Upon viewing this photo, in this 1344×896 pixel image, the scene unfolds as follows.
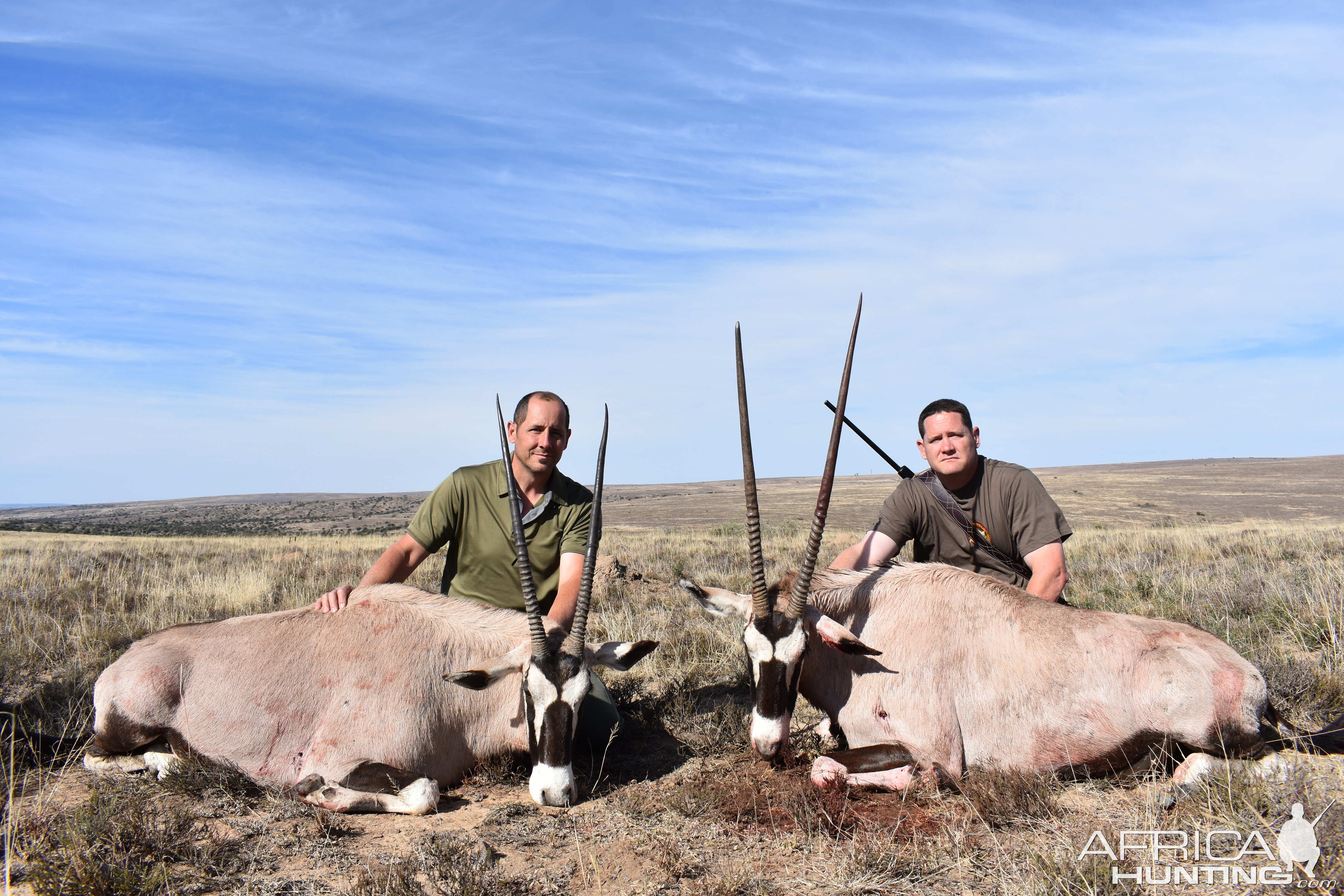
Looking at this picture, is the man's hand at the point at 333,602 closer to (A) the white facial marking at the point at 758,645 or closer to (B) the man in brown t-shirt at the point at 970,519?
(A) the white facial marking at the point at 758,645

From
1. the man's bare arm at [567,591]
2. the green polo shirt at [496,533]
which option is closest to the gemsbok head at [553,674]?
the man's bare arm at [567,591]

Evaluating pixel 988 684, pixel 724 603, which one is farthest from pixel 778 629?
pixel 988 684

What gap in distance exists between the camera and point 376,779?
14.6 ft

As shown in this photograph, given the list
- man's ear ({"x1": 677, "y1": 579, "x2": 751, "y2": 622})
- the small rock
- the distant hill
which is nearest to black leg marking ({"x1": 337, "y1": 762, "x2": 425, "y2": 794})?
man's ear ({"x1": 677, "y1": 579, "x2": 751, "y2": 622})

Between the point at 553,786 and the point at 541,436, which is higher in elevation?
the point at 541,436

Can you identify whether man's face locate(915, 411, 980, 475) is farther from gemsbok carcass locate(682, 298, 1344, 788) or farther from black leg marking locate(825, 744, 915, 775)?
black leg marking locate(825, 744, 915, 775)

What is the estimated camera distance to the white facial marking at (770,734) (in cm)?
445

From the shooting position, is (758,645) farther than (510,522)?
No

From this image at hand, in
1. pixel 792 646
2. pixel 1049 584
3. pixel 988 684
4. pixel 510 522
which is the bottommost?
pixel 988 684

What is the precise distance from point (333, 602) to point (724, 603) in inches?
102

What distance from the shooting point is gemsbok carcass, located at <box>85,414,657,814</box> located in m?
4.39

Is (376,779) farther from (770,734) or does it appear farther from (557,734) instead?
(770,734)

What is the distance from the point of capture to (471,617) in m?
5.14

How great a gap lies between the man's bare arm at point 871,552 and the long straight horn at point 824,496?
1.35m
